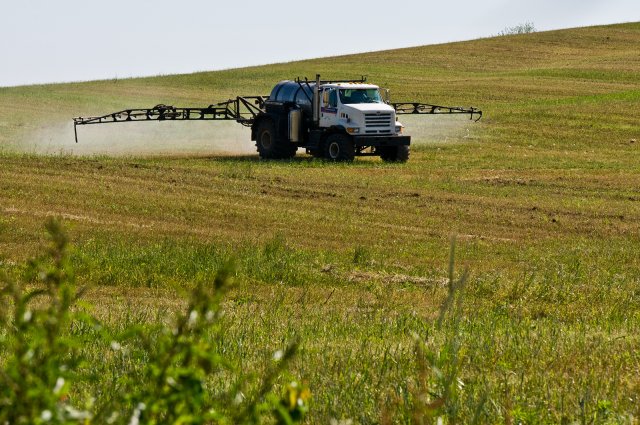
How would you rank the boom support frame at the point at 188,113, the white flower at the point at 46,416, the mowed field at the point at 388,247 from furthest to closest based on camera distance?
1. the boom support frame at the point at 188,113
2. the mowed field at the point at 388,247
3. the white flower at the point at 46,416

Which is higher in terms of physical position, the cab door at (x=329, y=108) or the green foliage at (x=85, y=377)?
the green foliage at (x=85, y=377)

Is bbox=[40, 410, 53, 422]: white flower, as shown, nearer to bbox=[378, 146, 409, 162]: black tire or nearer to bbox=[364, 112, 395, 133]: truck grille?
bbox=[364, 112, 395, 133]: truck grille

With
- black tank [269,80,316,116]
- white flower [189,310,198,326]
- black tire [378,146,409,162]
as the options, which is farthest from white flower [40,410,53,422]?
black tire [378,146,409,162]

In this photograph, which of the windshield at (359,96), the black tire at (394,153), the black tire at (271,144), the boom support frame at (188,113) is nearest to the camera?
the windshield at (359,96)

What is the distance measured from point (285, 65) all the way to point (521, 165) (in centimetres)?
4339

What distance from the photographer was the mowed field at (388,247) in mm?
6645

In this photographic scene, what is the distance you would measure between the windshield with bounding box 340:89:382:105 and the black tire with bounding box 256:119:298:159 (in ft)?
6.62

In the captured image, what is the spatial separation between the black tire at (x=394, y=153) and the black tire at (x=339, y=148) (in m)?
1.38

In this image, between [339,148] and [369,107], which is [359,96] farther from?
[339,148]

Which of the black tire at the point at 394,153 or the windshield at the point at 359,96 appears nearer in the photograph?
the windshield at the point at 359,96

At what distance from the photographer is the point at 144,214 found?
63.1 ft

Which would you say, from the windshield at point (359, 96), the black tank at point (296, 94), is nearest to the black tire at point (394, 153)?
the windshield at point (359, 96)

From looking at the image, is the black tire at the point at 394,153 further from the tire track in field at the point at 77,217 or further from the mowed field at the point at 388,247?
the tire track in field at the point at 77,217

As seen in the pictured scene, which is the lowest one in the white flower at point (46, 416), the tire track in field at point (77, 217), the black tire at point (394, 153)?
the black tire at point (394, 153)
